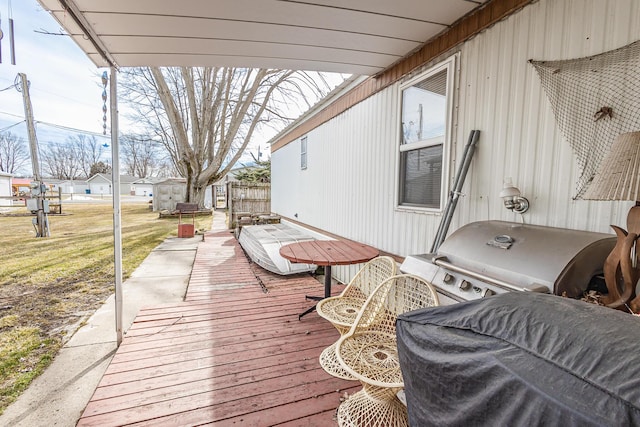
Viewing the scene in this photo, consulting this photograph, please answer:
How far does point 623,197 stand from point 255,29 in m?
2.79

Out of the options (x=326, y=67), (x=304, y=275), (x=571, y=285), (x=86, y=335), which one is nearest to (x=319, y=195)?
(x=304, y=275)

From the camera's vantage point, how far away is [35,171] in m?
9.95

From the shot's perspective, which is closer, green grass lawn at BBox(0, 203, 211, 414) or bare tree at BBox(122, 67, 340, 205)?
green grass lawn at BBox(0, 203, 211, 414)

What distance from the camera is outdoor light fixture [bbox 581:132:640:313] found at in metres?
1.10

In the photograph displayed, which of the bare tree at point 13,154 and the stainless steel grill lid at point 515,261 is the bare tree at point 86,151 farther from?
the stainless steel grill lid at point 515,261

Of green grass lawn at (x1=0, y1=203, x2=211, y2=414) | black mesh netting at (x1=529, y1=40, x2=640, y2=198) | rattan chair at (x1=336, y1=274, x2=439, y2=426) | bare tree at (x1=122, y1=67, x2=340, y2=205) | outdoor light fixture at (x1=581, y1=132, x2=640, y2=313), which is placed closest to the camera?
outdoor light fixture at (x1=581, y1=132, x2=640, y2=313)

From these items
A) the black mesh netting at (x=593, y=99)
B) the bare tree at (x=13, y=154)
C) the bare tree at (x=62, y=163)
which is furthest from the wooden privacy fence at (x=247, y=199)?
the bare tree at (x=62, y=163)

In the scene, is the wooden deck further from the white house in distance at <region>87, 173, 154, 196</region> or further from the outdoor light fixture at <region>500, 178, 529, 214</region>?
the white house in distance at <region>87, 173, 154, 196</region>

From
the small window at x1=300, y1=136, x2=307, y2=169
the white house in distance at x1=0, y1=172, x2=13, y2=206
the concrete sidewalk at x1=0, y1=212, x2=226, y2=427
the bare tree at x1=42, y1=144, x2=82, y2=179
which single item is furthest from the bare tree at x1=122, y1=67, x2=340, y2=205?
the bare tree at x1=42, y1=144, x2=82, y2=179

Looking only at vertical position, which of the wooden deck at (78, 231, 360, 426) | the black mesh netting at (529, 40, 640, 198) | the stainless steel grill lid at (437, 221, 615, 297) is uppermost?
the black mesh netting at (529, 40, 640, 198)

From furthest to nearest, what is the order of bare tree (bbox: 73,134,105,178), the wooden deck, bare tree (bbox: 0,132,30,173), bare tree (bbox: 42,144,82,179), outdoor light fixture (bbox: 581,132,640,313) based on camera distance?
1. bare tree (bbox: 42,144,82,179)
2. bare tree (bbox: 73,134,105,178)
3. bare tree (bbox: 0,132,30,173)
4. the wooden deck
5. outdoor light fixture (bbox: 581,132,640,313)

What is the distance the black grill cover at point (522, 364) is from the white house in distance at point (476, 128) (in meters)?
1.20

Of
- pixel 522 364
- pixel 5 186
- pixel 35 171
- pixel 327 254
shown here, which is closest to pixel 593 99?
pixel 522 364

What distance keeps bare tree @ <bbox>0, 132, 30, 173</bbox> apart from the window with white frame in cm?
5791
